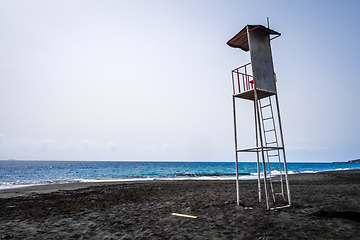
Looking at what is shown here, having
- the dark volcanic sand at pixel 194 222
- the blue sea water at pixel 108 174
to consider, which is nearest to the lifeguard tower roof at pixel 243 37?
Result: the dark volcanic sand at pixel 194 222

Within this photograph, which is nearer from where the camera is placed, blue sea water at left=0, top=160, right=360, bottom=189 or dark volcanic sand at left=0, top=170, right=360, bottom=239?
dark volcanic sand at left=0, top=170, right=360, bottom=239

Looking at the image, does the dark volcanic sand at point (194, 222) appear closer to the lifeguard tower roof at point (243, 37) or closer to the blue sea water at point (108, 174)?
the lifeguard tower roof at point (243, 37)

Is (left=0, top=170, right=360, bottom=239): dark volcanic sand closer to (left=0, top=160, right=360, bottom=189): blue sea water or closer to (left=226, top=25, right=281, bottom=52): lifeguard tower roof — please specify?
(left=226, top=25, right=281, bottom=52): lifeguard tower roof

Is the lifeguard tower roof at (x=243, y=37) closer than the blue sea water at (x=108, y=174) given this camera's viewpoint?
Yes

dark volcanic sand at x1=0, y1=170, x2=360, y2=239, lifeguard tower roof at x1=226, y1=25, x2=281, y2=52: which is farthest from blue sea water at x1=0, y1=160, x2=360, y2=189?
lifeguard tower roof at x1=226, y1=25, x2=281, y2=52

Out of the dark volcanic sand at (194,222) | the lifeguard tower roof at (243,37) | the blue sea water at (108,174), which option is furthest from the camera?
the blue sea water at (108,174)

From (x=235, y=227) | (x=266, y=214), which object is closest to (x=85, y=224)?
(x=235, y=227)

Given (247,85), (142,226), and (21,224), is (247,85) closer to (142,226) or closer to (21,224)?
(142,226)

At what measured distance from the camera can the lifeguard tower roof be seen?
834 centimetres

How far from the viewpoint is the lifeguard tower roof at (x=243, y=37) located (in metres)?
8.34

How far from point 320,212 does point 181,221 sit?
15.0 ft

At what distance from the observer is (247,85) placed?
852 centimetres

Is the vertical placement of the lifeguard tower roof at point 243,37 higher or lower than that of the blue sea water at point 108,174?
higher

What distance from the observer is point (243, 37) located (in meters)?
8.90
